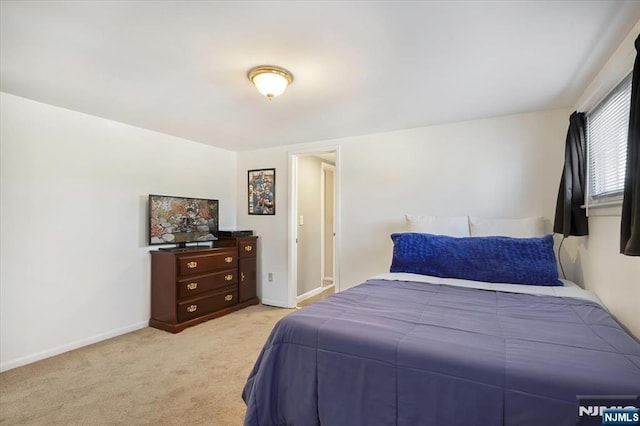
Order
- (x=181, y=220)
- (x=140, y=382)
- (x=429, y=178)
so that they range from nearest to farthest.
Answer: (x=140, y=382) < (x=429, y=178) < (x=181, y=220)

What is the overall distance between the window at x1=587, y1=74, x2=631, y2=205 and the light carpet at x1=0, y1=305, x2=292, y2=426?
8.83 ft

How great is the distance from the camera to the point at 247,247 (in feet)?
14.1

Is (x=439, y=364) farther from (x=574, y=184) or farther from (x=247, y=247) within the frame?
(x=247, y=247)

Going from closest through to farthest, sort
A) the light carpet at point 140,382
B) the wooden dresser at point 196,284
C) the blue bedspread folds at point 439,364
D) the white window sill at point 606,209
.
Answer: the blue bedspread folds at point 439,364 < the white window sill at point 606,209 < the light carpet at point 140,382 < the wooden dresser at point 196,284

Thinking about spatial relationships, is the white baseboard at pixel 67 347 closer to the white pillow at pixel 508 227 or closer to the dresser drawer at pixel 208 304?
the dresser drawer at pixel 208 304

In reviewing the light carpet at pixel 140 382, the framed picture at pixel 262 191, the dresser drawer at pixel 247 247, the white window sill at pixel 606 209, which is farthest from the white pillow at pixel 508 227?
the dresser drawer at pixel 247 247

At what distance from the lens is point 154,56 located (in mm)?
1910

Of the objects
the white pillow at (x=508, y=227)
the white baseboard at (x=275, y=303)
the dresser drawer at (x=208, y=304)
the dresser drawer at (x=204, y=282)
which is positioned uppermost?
the white pillow at (x=508, y=227)

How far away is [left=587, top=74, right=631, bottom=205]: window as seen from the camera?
5.75 feet

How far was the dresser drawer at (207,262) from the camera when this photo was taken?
3.41m

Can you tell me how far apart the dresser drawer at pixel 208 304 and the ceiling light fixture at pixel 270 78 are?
2.47 metres

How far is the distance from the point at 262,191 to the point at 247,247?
828mm

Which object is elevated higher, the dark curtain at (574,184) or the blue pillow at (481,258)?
the dark curtain at (574,184)

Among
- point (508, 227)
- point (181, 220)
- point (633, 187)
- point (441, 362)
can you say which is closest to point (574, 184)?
point (508, 227)
